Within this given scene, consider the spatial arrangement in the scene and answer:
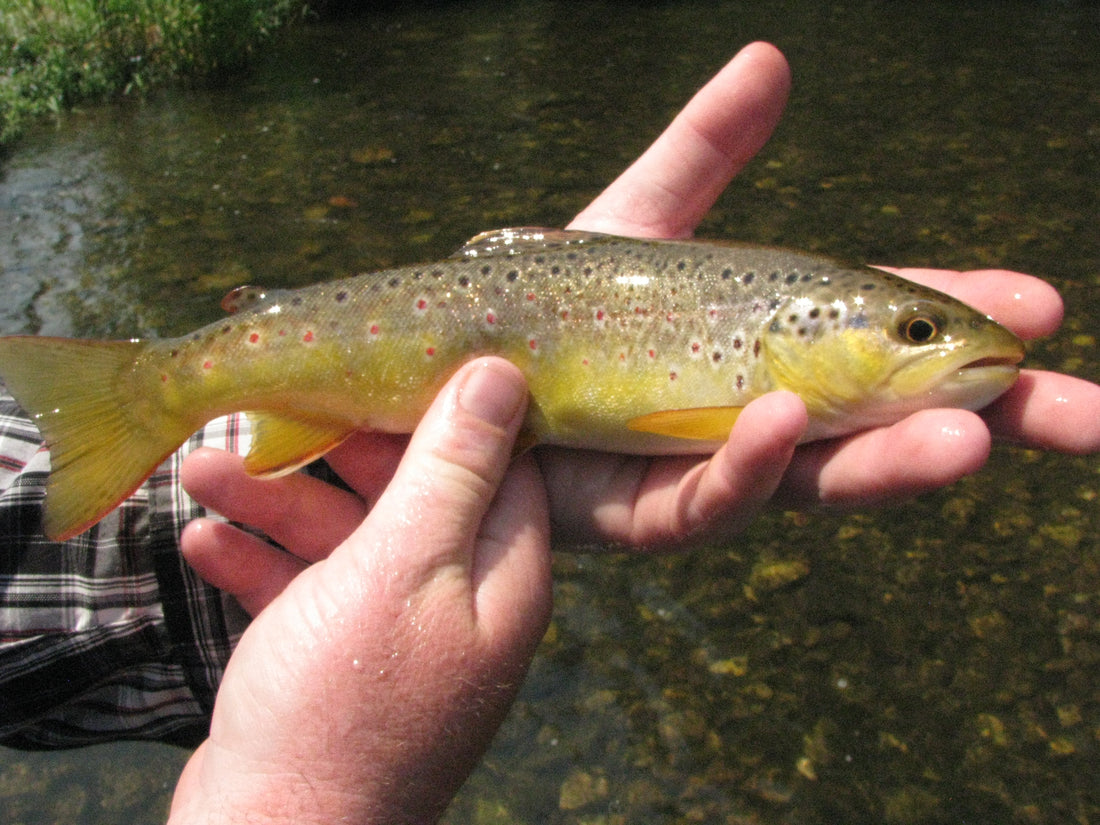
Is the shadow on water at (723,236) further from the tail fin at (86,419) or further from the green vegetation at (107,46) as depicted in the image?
the tail fin at (86,419)

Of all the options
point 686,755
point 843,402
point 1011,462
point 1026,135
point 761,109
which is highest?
point 761,109

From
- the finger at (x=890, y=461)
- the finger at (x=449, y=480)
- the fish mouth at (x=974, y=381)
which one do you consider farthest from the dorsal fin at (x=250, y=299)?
the fish mouth at (x=974, y=381)

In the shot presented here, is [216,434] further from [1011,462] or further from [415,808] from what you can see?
[1011,462]

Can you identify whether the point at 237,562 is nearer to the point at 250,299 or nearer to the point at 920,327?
the point at 250,299

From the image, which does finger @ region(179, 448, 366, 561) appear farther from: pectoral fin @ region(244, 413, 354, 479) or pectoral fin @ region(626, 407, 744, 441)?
pectoral fin @ region(626, 407, 744, 441)

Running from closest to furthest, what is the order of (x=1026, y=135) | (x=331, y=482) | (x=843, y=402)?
(x=843, y=402) < (x=331, y=482) < (x=1026, y=135)

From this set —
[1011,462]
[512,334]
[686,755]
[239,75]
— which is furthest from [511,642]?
[239,75]
